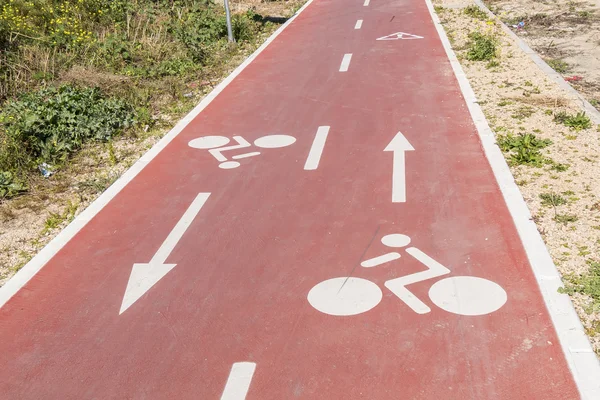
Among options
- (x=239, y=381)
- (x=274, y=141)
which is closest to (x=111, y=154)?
(x=274, y=141)

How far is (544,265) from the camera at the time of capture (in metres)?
5.80

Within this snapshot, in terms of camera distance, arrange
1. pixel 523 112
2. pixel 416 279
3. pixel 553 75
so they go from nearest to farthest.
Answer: pixel 416 279, pixel 523 112, pixel 553 75

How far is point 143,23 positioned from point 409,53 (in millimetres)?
7311

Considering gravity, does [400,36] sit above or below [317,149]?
below

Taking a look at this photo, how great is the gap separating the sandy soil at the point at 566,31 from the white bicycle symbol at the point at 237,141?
545 centimetres

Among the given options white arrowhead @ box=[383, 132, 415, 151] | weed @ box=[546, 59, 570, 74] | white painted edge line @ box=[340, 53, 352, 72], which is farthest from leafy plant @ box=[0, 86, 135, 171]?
weed @ box=[546, 59, 570, 74]

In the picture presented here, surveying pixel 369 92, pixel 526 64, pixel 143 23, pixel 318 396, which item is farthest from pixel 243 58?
pixel 318 396

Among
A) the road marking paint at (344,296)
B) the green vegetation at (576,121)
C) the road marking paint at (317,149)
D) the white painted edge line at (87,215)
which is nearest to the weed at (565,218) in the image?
the road marking paint at (344,296)

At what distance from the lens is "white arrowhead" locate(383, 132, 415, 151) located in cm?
Result: 898

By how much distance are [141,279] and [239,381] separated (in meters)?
1.96

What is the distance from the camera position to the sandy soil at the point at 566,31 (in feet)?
40.7

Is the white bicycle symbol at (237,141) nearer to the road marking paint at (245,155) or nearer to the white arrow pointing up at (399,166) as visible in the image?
the road marking paint at (245,155)

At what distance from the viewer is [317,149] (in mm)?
9180

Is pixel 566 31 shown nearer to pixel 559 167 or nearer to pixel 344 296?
pixel 559 167
